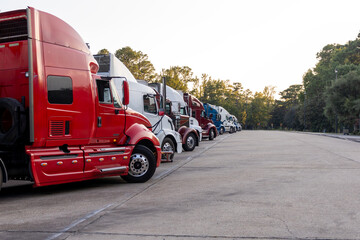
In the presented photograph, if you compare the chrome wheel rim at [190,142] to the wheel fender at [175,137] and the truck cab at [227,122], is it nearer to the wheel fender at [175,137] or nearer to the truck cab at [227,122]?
the wheel fender at [175,137]

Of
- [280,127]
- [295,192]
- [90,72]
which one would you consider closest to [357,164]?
[295,192]

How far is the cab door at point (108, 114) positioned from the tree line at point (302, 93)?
4220 cm

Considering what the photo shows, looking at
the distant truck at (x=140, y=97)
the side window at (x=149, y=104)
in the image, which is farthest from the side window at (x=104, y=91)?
the side window at (x=149, y=104)

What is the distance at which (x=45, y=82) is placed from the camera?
733 centimetres

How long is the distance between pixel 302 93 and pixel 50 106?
302 feet

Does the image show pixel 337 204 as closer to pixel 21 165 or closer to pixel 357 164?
pixel 21 165

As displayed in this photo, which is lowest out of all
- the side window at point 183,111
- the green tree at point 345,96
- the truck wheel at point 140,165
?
the truck wheel at point 140,165

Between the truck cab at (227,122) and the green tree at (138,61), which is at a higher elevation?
the green tree at (138,61)

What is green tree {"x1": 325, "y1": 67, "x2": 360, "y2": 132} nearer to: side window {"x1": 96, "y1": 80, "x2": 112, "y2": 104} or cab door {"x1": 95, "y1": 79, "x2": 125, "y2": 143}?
cab door {"x1": 95, "y1": 79, "x2": 125, "y2": 143}

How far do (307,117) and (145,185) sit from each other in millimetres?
80962

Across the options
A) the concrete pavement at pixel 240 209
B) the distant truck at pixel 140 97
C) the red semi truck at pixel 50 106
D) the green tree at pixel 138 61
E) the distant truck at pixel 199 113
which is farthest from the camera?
the green tree at pixel 138 61

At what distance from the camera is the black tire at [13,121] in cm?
701

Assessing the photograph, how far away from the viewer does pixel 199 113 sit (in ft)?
93.9

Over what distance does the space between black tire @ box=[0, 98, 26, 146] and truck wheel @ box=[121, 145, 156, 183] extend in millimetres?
2812
